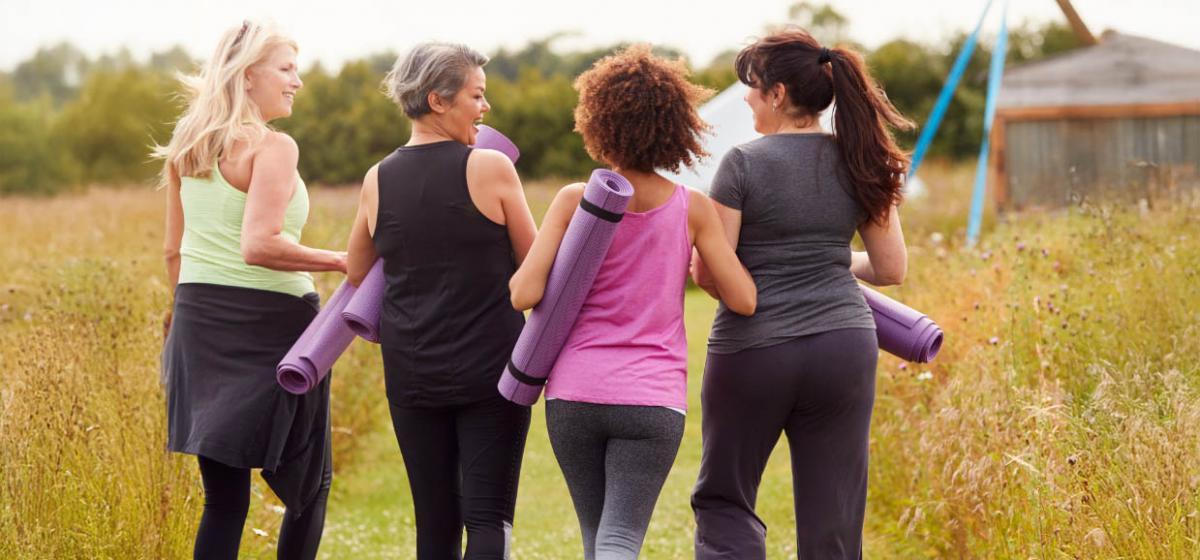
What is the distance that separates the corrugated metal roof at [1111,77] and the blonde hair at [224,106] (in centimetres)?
1580

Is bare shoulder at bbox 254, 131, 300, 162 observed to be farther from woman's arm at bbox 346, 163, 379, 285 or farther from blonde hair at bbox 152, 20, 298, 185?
woman's arm at bbox 346, 163, 379, 285

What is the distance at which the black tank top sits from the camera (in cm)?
321

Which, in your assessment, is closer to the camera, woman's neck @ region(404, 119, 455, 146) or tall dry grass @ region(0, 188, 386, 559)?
woman's neck @ region(404, 119, 455, 146)

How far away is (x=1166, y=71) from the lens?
17.5m

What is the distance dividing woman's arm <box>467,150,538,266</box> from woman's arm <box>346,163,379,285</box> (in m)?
0.26

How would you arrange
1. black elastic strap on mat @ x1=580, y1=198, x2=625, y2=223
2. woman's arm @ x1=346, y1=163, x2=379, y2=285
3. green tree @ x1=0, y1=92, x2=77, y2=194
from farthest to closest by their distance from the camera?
1. green tree @ x1=0, y1=92, x2=77, y2=194
2. woman's arm @ x1=346, y1=163, x2=379, y2=285
3. black elastic strap on mat @ x1=580, y1=198, x2=625, y2=223

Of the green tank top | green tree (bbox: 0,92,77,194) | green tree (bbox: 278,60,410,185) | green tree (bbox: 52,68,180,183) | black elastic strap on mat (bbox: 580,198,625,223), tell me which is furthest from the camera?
green tree (bbox: 0,92,77,194)

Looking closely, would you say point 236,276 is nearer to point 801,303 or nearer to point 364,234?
point 364,234

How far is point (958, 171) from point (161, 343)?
2099cm

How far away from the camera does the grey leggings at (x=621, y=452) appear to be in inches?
121

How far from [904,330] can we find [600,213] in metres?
0.93

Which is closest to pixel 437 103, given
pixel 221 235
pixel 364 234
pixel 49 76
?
pixel 364 234

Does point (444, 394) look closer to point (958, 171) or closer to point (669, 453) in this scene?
point (669, 453)

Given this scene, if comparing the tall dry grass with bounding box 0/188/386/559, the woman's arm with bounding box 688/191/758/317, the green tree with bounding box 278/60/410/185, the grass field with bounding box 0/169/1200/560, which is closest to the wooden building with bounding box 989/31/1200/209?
the grass field with bounding box 0/169/1200/560
